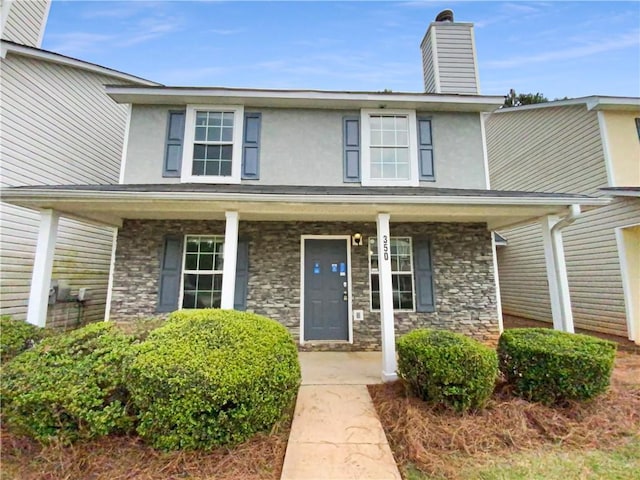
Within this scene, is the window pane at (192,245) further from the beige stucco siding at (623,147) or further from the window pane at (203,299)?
the beige stucco siding at (623,147)

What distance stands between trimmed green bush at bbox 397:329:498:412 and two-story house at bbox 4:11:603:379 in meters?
2.24

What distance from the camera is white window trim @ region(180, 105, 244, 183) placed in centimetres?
571

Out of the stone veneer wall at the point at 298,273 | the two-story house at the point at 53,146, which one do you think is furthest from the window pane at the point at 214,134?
the two-story house at the point at 53,146

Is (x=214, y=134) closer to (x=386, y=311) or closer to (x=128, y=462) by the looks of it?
(x=386, y=311)

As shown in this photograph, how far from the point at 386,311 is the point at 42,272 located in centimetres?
504

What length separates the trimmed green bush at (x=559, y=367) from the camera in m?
3.12

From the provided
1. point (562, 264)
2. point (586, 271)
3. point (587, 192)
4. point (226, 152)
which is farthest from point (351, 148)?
point (586, 271)

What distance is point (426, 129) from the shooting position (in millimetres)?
6035

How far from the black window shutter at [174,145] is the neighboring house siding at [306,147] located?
85mm

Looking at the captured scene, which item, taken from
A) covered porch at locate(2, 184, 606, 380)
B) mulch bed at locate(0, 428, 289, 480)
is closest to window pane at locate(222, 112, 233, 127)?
covered porch at locate(2, 184, 606, 380)

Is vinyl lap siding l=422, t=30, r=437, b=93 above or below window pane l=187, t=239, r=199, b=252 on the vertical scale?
above

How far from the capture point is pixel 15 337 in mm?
3432

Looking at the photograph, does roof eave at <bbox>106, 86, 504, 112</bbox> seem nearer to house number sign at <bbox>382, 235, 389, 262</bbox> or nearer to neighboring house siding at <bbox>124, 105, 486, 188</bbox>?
neighboring house siding at <bbox>124, 105, 486, 188</bbox>

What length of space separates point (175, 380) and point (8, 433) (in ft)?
5.99
